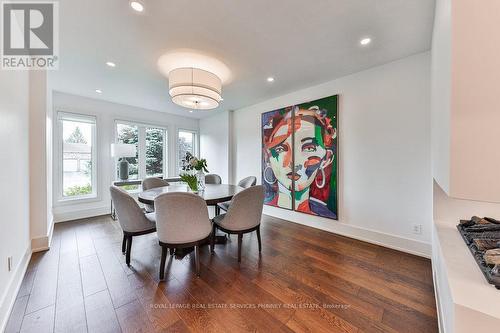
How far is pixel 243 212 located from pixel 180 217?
0.69 metres

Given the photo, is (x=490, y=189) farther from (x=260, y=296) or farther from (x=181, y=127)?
(x=181, y=127)

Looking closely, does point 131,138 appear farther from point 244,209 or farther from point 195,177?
point 244,209

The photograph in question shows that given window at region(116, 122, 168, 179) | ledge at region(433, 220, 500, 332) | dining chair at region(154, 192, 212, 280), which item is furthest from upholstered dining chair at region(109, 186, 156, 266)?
window at region(116, 122, 168, 179)

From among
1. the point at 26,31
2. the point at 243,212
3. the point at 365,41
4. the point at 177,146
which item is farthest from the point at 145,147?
the point at 365,41

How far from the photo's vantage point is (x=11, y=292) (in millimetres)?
1565

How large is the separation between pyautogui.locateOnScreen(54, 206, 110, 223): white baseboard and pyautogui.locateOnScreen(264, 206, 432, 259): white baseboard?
3947 millimetres

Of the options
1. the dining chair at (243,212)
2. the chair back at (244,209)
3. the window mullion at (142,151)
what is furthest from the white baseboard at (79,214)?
the chair back at (244,209)

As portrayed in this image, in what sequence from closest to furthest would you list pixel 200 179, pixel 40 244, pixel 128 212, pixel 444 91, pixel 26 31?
pixel 444 91 < pixel 26 31 < pixel 128 212 < pixel 40 244 < pixel 200 179

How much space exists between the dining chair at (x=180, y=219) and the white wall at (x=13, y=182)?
3.64ft

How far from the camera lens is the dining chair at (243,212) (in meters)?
2.11

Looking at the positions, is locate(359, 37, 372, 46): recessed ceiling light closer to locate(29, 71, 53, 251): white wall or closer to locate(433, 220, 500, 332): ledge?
locate(433, 220, 500, 332): ledge

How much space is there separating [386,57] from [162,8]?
2.65 metres

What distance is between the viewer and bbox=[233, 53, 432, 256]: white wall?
235 cm

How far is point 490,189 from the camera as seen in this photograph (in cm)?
88
